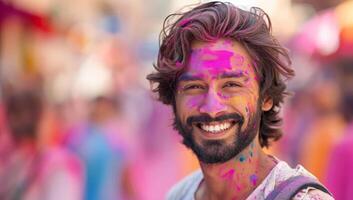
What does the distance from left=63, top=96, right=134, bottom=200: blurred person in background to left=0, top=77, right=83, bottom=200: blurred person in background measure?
475mm

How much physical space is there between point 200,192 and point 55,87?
6379mm

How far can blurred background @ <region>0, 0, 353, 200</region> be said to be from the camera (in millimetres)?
7652

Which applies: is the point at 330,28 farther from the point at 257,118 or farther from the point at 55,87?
Answer: the point at 257,118

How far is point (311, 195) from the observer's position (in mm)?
4340

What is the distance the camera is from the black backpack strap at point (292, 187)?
14.3 ft

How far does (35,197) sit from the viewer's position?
7.42 m

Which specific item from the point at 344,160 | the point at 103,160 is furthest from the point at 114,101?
the point at 344,160

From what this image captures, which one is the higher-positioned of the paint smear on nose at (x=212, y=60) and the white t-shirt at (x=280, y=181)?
the paint smear on nose at (x=212, y=60)

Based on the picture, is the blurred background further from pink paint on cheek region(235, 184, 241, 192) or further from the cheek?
pink paint on cheek region(235, 184, 241, 192)

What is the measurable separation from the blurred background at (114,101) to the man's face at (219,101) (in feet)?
3.88

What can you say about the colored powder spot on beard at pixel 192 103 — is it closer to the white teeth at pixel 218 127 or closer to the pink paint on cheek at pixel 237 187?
the white teeth at pixel 218 127

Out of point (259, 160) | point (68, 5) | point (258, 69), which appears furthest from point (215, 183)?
point (68, 5)

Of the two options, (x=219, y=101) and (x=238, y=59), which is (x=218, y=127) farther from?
(x=238, y=59)

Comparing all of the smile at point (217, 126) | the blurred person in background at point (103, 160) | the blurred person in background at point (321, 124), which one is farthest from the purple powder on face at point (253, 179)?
the blurred person in background at point (103, 160)
